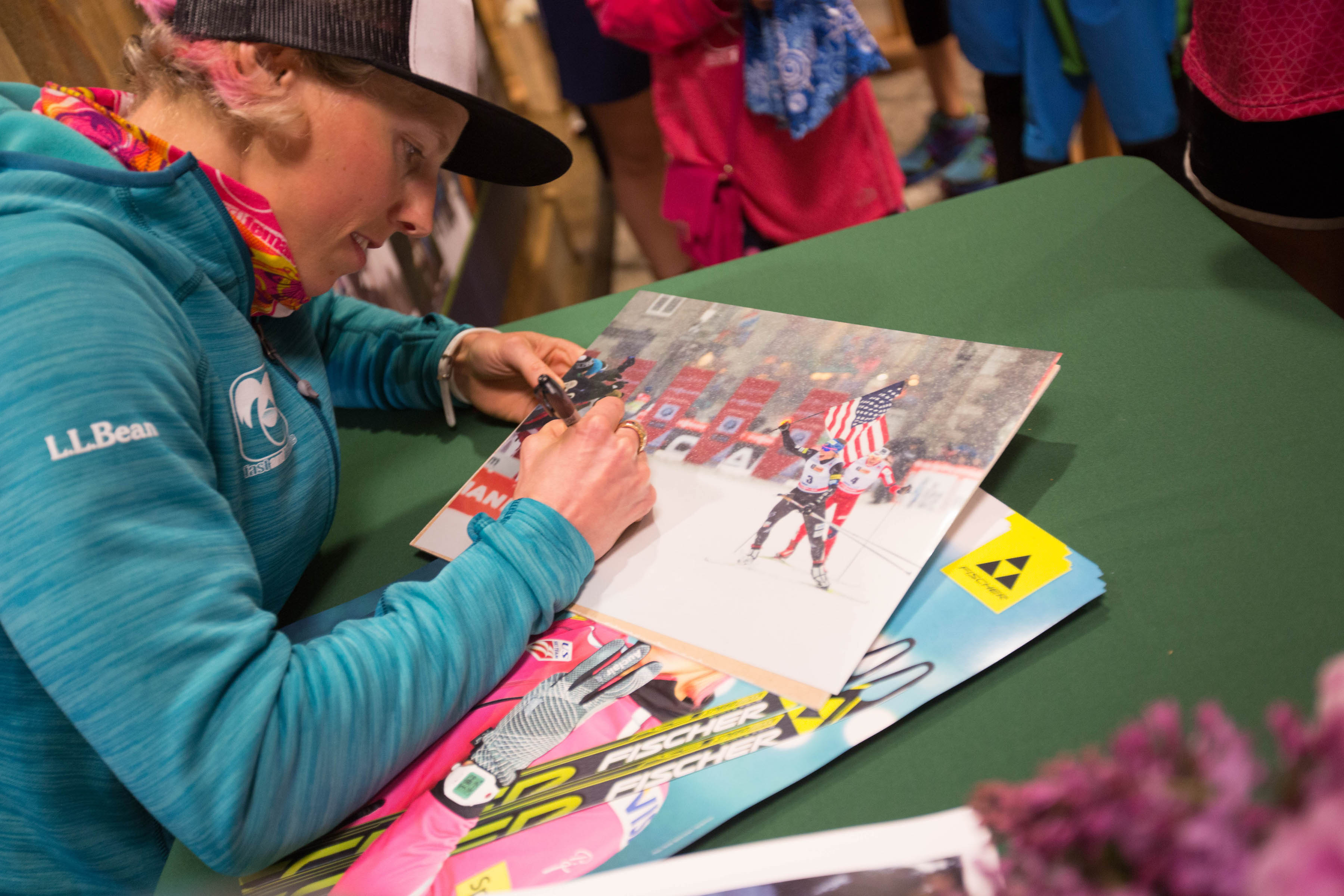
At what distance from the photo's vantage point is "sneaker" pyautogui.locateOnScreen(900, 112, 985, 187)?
8.39 feet

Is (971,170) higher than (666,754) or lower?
lower

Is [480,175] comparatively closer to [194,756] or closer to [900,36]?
[194,756]

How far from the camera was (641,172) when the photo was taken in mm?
2047

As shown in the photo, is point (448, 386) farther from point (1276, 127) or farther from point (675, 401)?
point (1276, 127)

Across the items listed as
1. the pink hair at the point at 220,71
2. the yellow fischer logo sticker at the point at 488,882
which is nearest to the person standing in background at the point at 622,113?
the pink hair at the point at 220,71

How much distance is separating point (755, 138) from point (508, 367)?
2.39 feet

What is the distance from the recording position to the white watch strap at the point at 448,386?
3.15ft

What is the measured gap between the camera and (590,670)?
62 cm

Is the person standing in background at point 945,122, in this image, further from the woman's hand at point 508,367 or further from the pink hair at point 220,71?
the pink hair at point 220,71

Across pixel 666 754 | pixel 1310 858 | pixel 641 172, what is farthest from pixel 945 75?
pixel 1310 858

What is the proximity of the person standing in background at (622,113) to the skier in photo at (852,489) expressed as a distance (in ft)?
4.32

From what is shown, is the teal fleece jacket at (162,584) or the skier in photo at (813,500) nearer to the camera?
the teal fleece jacket at (162,584)

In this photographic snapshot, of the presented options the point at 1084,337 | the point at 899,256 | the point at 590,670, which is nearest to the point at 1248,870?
the point at 590,670

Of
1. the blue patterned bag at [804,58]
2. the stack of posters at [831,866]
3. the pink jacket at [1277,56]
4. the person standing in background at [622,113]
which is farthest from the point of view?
the person standing in background at [622,113]
